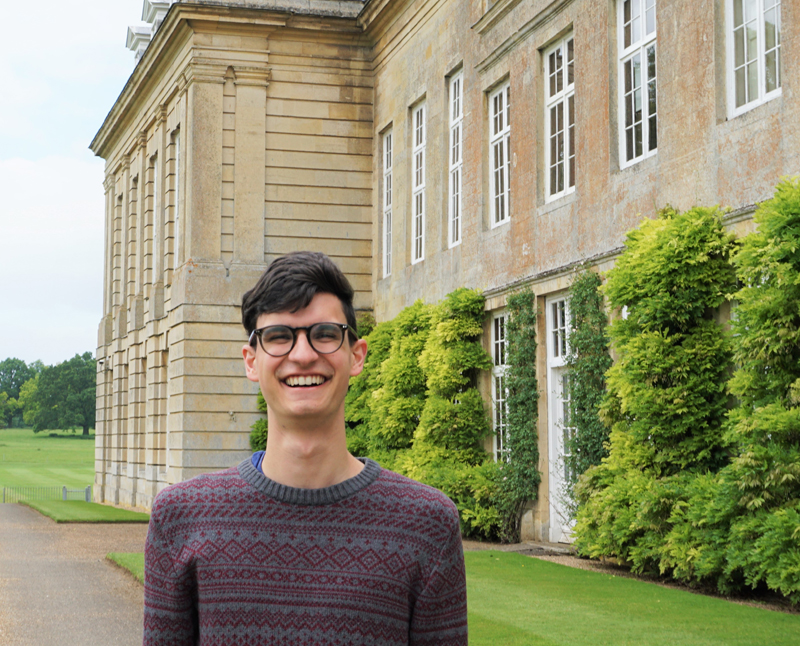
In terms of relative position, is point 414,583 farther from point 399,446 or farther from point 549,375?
point 399,446

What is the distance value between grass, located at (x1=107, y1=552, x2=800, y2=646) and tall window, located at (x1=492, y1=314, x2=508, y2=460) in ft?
17.8

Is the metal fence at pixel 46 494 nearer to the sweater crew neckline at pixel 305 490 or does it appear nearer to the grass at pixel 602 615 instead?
the grass at pixel 602 615

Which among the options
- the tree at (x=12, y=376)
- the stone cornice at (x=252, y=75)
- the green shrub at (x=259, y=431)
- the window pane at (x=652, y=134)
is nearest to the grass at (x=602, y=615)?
the window pane at (x=652, y=134)

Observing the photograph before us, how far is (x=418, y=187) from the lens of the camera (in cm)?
2112

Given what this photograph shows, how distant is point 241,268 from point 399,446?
625 cm

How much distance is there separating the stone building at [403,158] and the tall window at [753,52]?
0.02m

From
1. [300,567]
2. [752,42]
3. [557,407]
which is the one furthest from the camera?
[557,407]

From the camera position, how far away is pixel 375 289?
76.4ft

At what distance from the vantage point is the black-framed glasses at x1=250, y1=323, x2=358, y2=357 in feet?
7.25

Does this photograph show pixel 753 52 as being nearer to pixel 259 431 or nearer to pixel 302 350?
pixel 302 350

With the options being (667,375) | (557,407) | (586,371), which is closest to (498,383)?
(557,407)

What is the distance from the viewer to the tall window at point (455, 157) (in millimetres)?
19125

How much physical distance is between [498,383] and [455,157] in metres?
4.75

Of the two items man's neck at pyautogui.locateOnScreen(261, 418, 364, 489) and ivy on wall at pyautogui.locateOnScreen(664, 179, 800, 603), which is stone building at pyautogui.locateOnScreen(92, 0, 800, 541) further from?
man's neck at pyautogui.locateOnScreen(261, 418, 364, 489)
